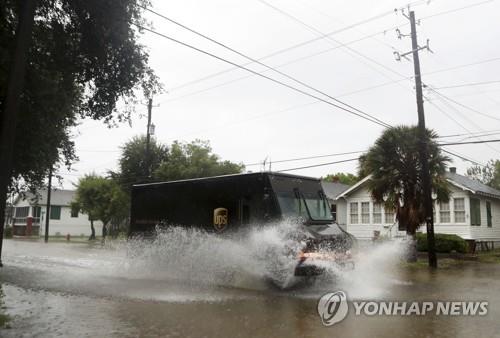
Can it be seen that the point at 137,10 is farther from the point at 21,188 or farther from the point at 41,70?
the point at 21,188

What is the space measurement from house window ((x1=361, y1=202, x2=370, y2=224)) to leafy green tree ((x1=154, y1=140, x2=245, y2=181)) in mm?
11790

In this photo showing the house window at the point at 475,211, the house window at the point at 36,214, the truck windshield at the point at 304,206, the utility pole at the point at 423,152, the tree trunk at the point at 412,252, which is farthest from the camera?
the house window at the point at 36,214

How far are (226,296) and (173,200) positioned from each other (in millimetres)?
4201

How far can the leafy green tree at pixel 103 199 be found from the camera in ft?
130

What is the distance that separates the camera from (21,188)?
41.6 ft

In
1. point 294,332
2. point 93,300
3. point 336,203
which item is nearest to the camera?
point 294,332

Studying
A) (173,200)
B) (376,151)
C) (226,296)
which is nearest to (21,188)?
(173,200)

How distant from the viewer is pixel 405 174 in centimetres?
2139

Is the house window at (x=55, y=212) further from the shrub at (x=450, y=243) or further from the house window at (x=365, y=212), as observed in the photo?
the shrub at (x=450, y=243)

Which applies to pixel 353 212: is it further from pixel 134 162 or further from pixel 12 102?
pixel 12 102

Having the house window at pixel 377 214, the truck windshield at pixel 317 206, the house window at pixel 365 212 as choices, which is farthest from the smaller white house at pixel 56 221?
the truck windshield at pixel 317 206

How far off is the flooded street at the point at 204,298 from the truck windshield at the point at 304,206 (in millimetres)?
1411

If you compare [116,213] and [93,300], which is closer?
[93,300]

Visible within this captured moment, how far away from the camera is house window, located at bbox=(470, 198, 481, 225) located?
2703cm
